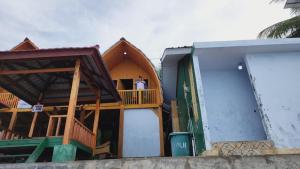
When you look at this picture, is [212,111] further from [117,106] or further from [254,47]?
[117,106]

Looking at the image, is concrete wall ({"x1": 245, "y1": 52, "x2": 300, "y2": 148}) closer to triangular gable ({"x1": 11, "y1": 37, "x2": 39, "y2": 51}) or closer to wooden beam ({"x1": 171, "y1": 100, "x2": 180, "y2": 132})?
wooden beam ({"x1": 171, "y1": 100, "x2": 180, "y2": 132})

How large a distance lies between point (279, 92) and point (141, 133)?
19.3 feet

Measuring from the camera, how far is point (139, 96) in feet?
32.4

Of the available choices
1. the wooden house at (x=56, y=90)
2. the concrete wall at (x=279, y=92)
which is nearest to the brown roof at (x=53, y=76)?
the wooden house at (x=56, y=90)

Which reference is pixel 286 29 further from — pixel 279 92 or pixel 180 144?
pixel 180 144

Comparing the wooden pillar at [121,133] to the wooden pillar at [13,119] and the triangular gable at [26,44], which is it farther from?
the triangular gable at [26,44]

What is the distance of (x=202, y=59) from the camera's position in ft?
18.4

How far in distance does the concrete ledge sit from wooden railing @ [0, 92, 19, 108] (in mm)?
9808

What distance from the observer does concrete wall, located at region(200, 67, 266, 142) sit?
219 inches

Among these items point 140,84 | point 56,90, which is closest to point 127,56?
point 140,84

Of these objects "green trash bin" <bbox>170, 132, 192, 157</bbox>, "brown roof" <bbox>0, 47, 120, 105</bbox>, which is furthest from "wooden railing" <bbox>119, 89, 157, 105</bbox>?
"green trash bin" <bbox>170, 132, 192, 157</bbox>

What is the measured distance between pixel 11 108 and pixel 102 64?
7764mm

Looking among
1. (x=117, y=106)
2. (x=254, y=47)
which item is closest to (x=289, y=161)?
(x=254, y=47)

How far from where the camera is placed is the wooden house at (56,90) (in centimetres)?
433
